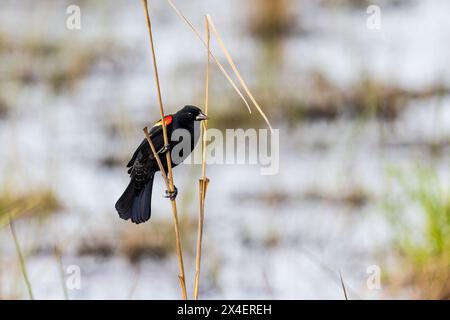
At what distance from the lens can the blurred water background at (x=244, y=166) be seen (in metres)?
2.60

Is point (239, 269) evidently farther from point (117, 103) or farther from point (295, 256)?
point (117, 103)

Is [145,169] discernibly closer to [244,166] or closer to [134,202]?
[134,202]

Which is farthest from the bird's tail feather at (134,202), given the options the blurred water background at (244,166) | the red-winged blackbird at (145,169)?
the blurred water background at (244,166)

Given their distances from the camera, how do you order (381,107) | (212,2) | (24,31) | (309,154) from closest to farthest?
(309,154)
(381,107)
(24,31)
(212,2)

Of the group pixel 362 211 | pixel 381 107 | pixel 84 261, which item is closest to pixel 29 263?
pixel 84 261

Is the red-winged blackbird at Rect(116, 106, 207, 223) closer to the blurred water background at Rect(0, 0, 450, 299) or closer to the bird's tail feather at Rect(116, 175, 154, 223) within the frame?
the bird's tail feather at Rect(116, 175, 154, 223)

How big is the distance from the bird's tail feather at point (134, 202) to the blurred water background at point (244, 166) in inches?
10.4

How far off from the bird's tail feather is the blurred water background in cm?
26

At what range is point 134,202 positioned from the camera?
1.73 m

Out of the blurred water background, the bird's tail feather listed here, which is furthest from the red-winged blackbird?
the blurred water background

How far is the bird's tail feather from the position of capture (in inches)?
66.4

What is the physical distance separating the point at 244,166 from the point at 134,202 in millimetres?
1625

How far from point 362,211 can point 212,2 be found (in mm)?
2223

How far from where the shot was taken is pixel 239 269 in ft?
8.82
